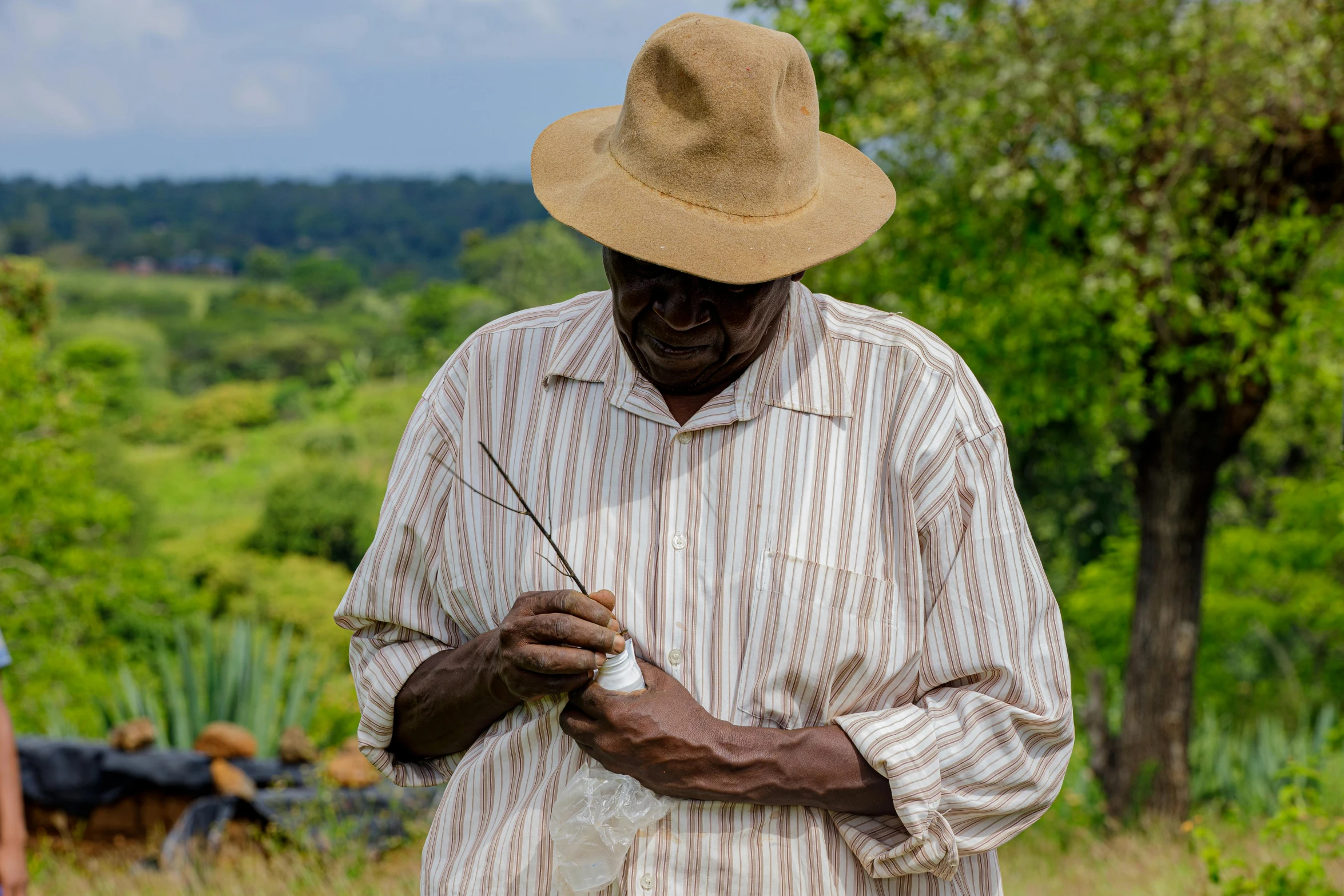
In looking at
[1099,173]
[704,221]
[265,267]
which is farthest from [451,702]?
[265,267]

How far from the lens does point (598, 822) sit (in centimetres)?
163

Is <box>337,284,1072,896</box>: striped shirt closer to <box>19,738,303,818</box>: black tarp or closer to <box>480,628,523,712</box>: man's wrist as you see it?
<box>480,628,523,712</box>: man's wrist

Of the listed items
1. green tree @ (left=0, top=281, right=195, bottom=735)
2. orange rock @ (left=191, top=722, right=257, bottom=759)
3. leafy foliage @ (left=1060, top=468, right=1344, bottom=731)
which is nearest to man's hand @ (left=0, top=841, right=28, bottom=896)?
orange rock @ (left=191, top=722, right=257, bottom=759)

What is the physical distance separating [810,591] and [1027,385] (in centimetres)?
593

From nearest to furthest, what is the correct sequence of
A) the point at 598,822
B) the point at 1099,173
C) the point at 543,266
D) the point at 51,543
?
the point at 598,822 → the point at 1099,173 → the point at 51,543 → the point at 543,266

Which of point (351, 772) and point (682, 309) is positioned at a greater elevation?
point (682, 309)

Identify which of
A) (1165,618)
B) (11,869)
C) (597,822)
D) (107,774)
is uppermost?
(597,822)

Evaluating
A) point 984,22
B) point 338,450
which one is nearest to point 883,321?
point 984,22

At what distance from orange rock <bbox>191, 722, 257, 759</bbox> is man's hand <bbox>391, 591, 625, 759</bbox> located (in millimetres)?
4902

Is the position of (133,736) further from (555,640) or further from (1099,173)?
(1099,173)

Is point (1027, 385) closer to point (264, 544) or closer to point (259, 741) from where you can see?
point (259, 741)

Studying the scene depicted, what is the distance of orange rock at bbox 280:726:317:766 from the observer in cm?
625

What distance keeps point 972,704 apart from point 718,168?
75 cm

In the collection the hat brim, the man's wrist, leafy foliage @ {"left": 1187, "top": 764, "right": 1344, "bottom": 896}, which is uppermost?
the hat brim
